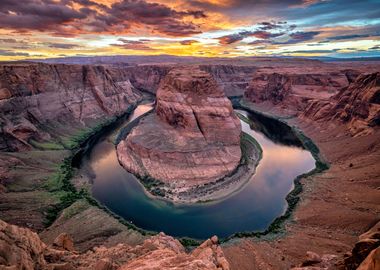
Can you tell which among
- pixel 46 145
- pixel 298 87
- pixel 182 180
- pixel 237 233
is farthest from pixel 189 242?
pixel 298 87

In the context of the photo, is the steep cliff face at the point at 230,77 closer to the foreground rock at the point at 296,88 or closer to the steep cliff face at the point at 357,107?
the foreground rock at the point at 296,88

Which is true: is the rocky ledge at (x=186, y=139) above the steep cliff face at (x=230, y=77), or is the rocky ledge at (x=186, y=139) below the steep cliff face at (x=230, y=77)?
below

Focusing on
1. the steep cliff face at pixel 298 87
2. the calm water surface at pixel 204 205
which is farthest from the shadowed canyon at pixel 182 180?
the steep cliff face at pixel 298 87

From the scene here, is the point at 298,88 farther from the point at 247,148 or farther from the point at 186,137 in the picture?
the point at 186,137

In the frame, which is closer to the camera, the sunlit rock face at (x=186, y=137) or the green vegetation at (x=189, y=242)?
the green vegetation at (x=189, y=242)

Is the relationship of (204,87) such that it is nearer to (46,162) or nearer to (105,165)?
(105,165)

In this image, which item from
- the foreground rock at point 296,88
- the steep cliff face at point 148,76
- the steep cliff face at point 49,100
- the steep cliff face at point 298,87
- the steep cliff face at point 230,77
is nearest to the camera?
the steep cliff face at point 49,100

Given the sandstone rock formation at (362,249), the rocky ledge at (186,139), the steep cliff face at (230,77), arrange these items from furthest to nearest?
the steep cliff face at (230,77), the rocky ledge at (186,139), the sandstone rock formation at (362,249)

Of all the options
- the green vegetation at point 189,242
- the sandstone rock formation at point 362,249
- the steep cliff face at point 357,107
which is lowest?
the green vegetation at point 189,242
